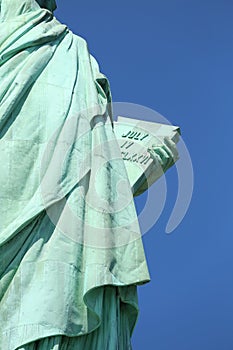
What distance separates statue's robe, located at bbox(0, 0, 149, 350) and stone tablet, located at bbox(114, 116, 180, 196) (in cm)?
112

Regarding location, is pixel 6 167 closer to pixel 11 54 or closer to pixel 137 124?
pixel 11 54

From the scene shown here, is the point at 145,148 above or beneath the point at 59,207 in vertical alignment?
above

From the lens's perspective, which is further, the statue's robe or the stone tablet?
the stone tablet

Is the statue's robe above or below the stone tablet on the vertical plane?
below

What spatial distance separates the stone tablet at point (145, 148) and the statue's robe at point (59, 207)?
1.12m

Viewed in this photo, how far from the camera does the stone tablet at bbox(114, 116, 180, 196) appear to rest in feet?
36.3

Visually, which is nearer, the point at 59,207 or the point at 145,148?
the point at 59,207

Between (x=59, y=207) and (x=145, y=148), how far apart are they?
2.61m

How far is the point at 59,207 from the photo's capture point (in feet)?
29.8

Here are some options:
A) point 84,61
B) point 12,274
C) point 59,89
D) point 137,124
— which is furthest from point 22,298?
point 137,124

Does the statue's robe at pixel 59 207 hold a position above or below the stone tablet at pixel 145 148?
below

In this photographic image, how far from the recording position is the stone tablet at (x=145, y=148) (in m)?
11.1

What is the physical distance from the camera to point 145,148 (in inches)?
453

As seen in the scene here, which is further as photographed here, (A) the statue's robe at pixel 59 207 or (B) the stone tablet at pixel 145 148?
(B) the stone tablet at pixel 145 148
